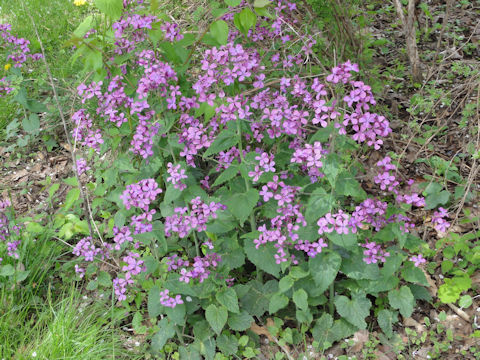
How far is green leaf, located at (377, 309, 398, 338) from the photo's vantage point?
7.43 feet

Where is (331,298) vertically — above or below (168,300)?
Answer: below

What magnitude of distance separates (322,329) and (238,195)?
0.76 metres

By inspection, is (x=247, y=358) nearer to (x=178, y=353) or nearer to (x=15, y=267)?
(x=178, y=353)

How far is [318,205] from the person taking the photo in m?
1.97

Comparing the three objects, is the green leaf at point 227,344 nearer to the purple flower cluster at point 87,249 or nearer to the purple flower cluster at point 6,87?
the purple flower cluster at point 87,249

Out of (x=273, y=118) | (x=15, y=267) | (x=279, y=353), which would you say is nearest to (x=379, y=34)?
(x=273, y=118)

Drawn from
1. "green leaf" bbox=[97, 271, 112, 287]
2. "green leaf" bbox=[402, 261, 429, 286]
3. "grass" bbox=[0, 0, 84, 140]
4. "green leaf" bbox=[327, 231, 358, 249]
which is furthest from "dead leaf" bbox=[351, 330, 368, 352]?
"grass" bbox=[0, 0, 84, 140]

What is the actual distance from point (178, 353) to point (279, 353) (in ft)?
1.54

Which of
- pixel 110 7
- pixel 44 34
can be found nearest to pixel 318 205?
pixel 110 7

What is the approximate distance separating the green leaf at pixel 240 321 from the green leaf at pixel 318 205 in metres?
0.61

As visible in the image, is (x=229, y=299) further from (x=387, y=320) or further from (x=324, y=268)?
(x=387, y=320)

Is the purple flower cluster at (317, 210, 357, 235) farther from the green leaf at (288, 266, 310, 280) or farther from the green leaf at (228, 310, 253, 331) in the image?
the green leaf at (228, 310, 253, 331)

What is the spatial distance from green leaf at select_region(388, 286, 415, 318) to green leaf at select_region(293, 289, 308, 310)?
1.28 ft

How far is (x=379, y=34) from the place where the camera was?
12.8ft
